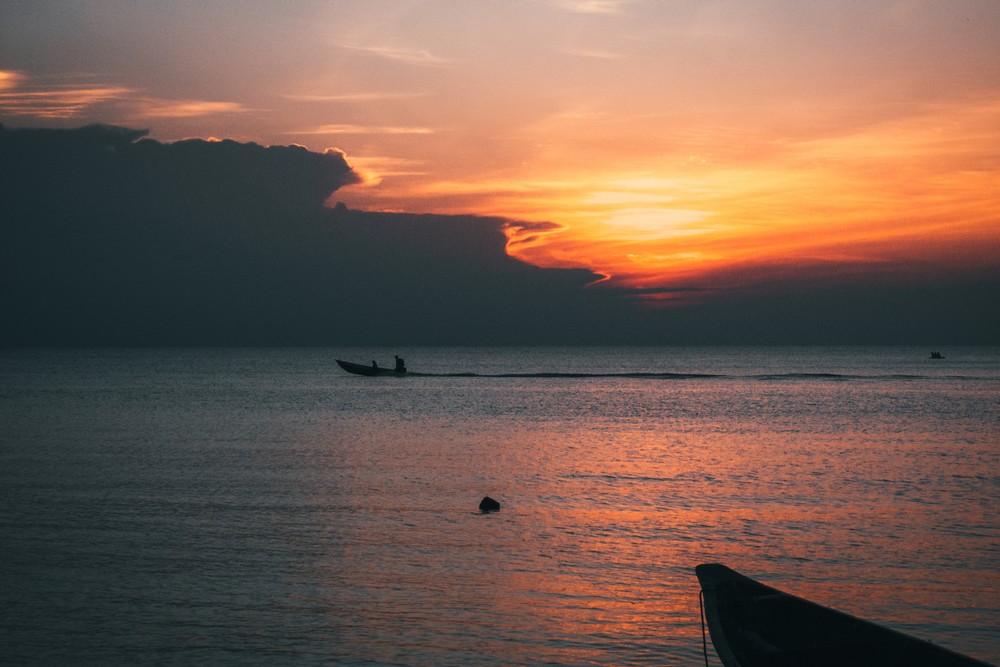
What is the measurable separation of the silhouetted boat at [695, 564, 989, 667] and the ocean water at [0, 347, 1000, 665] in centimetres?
142

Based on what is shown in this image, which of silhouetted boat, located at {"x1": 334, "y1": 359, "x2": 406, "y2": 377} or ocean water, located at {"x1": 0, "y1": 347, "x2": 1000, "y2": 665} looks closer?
ocean water, located at {"x1": 0, "y1": 347, "x2": 1000, "y2": 665}

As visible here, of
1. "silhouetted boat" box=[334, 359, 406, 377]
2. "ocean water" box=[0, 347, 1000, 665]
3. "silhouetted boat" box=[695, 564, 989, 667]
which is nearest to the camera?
"silhouetted boat" box=[695, 564, 989, 667]

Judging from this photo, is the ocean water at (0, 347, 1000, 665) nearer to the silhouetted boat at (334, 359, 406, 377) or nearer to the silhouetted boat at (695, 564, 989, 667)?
the silhouetted boat at (695, 564, 989, 667)

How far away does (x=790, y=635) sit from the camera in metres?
9.42

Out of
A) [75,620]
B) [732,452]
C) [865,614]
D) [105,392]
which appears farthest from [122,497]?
[105,392]

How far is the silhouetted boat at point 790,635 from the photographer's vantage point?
8.48m

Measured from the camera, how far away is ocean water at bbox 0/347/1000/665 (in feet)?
38.0

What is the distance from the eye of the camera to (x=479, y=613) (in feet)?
40.8

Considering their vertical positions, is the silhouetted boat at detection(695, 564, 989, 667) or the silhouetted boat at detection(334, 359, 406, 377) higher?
the silhouetted boat at detection(695, 564, 989, 667)

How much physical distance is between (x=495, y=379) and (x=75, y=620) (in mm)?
90669

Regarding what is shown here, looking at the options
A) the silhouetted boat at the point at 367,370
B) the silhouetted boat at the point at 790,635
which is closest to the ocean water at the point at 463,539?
the silhouetted boat at the point at 790,635

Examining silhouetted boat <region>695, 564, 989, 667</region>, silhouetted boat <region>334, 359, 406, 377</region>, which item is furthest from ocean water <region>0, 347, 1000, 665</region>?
silhouetted boat <region>334, 359, 406, 377</region>

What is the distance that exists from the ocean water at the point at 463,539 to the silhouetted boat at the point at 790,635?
4.65 feet

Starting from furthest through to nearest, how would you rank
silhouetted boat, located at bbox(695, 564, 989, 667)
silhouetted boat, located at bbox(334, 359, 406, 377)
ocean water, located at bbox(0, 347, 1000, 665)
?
silhouetted boat, located at bbox(334, 359, 406, 377) < ocean water, located at bbox(0, 347, 1000, 665) < silhouetted boat, located at bbox(695, 564, 989, 667)
